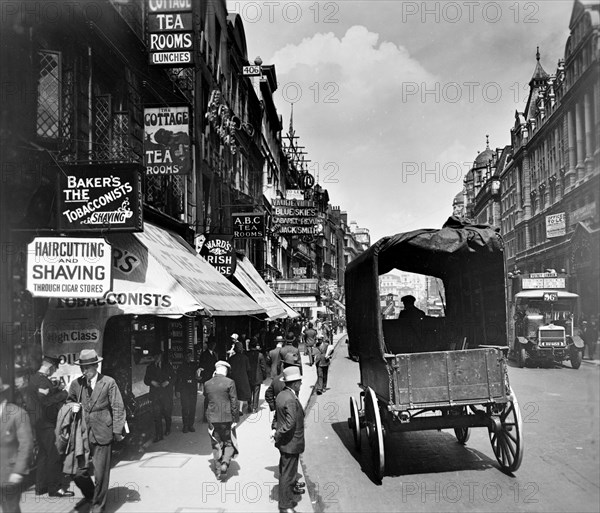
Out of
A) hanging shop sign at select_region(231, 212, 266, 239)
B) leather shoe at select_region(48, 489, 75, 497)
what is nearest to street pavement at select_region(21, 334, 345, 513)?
leather shoe at select_region(48, 489, 75, 497)

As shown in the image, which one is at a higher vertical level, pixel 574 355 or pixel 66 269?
pixel 66 269

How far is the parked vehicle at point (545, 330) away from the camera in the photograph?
2370 cm

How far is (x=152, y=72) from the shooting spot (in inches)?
580

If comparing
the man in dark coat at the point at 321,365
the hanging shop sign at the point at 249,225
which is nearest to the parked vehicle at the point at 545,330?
the man in dark coat at the point at 321,365

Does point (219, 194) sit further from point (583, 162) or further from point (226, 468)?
point (583, 162)

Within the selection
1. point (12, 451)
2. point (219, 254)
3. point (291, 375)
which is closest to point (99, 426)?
point (12, 451)

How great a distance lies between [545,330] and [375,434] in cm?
1798

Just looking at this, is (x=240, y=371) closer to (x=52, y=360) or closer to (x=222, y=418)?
(x=222, y=418)

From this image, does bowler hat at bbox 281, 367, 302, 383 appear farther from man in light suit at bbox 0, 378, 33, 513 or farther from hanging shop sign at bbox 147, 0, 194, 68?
hanging shop sign at bbox 147, 0, 194, 68

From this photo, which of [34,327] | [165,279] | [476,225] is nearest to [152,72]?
[165,279]

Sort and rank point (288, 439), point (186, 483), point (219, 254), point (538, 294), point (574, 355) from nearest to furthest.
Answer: point (288, 439)
point (186, 483)
point (219, 254)
point (574, 355)
point (538, 294)

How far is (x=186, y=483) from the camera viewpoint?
8.10 m

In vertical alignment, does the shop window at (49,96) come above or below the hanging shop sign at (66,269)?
above

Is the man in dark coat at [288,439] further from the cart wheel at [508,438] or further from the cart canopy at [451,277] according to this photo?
the cart wheel at [508,438]
